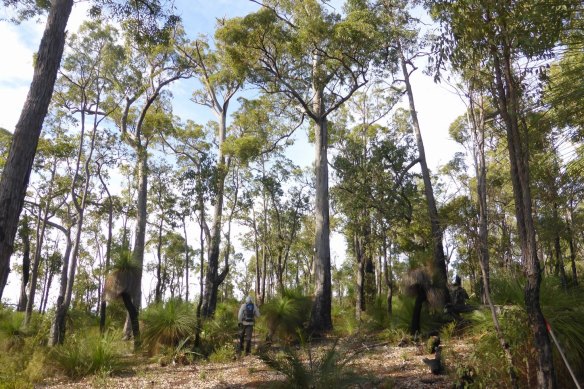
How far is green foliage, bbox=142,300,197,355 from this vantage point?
9812mm

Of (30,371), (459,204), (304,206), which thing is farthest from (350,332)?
(304,206)

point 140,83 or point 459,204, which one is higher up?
point 140,83

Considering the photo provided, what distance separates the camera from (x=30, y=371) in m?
7.56

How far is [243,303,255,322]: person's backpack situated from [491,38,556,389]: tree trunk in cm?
677

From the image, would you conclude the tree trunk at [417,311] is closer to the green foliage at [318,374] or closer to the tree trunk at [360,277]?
the green foliage at [318,374]

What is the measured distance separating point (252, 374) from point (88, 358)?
3.17 metres

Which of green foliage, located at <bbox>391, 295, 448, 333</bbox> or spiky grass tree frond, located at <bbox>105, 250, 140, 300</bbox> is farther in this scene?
spiky grass tree frond, located at <bbox>105, 250, 140, 300</bbox>

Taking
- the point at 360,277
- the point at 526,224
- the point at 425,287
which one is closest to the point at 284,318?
the point at 425,287

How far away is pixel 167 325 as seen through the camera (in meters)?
9.99

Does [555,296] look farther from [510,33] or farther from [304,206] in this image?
[304,206]

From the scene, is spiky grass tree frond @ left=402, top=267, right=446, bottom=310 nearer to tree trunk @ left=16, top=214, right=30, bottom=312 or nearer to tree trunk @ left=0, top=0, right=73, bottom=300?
tree trunk @ left=0, top=0, right=73, bottom=300

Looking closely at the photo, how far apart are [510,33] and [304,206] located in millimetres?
18783

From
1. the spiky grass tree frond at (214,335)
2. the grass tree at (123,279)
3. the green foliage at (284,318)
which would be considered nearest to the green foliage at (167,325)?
the spiky grass tree frond at (214,335)

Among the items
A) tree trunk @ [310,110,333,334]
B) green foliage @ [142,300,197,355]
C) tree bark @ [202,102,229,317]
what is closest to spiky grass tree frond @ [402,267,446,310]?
tree trunk @ [310,110,333,334]
